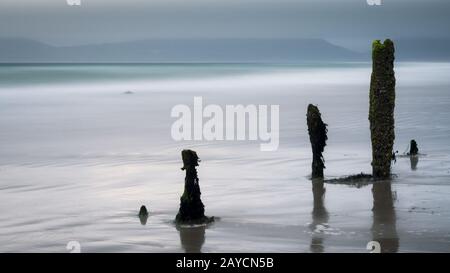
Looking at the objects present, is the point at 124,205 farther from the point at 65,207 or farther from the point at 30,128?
the point at 30,128

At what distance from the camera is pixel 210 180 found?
2908cm

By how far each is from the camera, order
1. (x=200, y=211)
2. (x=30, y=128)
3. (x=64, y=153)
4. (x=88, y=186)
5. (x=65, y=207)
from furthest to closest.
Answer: (x=30, y=128)
(x=64, y=153)
(x=88, y=186)
(x=65, y=207)
(x=200, y=211)

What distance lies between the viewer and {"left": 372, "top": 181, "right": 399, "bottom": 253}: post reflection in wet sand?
19.2 m

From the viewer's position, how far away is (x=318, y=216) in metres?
22.4

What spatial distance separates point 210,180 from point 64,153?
1242 centimetres

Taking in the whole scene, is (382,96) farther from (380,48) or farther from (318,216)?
(318,216)

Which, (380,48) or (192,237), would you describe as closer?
(192,237)

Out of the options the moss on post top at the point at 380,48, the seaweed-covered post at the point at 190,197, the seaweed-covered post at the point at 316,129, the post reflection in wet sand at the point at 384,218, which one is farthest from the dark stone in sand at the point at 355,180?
the seaweed-covered post at the point at 190,197

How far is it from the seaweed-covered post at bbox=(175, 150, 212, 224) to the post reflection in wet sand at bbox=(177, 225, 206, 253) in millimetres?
325

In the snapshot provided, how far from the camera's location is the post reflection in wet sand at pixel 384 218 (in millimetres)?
19188

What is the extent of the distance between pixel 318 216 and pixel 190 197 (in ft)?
11.1

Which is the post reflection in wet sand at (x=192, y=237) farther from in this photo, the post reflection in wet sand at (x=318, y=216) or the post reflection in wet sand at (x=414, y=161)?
the post reflection in wet sand at (x=414, y=161)

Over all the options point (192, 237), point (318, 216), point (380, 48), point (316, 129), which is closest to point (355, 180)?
point (316, 129)
